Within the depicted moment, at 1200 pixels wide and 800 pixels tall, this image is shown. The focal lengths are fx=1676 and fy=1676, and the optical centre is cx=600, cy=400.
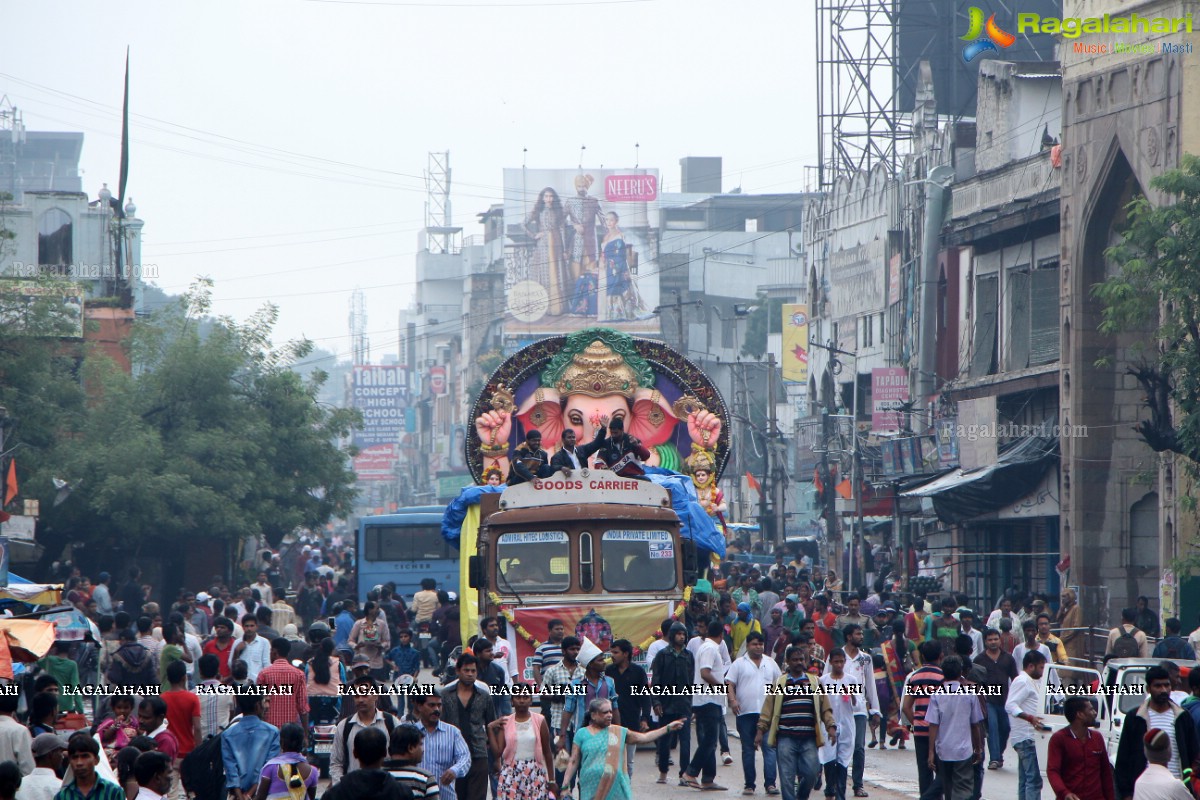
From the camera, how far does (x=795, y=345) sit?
6216 cm

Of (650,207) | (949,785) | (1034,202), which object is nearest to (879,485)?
(1034,202)

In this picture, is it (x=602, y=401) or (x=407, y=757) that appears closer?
(x=407, y=757)

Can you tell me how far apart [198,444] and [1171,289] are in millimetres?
20729

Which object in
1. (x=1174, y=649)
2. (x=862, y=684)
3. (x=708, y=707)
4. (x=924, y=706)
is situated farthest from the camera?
(x=1174, y=649)

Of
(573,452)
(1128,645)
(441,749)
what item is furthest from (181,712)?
(1128,645)

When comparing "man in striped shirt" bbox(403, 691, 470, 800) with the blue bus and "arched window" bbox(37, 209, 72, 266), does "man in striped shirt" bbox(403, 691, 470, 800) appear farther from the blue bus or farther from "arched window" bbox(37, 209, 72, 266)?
"arched window" bbox(37, 209, 72, 266)

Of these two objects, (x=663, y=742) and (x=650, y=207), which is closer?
(x=663, y=742)

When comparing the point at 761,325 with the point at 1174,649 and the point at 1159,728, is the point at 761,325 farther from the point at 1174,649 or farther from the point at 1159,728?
the point at 1159,728

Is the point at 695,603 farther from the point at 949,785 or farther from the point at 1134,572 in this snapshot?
the point at 1134,572

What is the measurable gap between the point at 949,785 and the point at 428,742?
15.3 ft

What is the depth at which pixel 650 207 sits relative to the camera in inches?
4003

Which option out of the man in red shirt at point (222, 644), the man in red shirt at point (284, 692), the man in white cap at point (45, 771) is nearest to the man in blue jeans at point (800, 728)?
the man in red shirt at point (284, 692)

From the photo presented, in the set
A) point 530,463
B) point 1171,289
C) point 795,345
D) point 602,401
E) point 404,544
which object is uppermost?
point 795,345

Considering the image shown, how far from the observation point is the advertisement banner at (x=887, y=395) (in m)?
44.1
